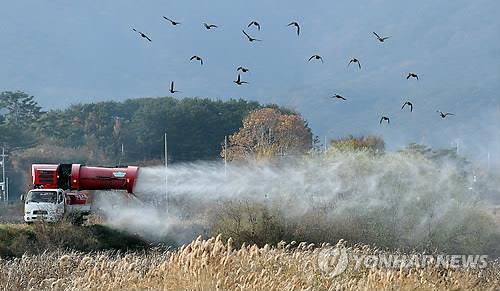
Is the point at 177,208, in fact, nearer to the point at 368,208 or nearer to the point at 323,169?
the point at 323,169

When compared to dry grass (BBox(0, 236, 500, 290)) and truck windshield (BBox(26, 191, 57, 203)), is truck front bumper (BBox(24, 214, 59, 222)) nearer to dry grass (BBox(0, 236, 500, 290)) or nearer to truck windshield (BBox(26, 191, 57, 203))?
truck windshield (BBox(26, 191, 57, 203))

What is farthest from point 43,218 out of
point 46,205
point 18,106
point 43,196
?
point 18,106

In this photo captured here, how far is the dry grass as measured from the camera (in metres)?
17.5

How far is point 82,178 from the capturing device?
48.9 meters

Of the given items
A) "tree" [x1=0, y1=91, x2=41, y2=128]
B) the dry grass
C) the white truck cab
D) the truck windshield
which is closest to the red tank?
the white truck cab

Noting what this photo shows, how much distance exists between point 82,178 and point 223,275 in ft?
107

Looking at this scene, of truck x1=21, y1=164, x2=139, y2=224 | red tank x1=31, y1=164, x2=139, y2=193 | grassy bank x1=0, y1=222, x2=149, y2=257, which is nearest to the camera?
grassy bank x1=0, y1=222, x2=149, y2=257

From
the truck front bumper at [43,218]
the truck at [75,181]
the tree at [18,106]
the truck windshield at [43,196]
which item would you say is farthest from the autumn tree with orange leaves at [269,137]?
the tree at [18,106]

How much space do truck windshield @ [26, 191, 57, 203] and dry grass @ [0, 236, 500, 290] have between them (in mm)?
23371

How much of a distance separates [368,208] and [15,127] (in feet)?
249

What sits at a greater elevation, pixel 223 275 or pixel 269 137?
pixel 269 137

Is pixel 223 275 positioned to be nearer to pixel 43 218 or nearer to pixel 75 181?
pixel 43 218

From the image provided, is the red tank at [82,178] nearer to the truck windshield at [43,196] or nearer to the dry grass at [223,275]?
the truck windshield at [43,196]

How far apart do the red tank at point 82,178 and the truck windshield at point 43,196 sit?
3.65 feet
